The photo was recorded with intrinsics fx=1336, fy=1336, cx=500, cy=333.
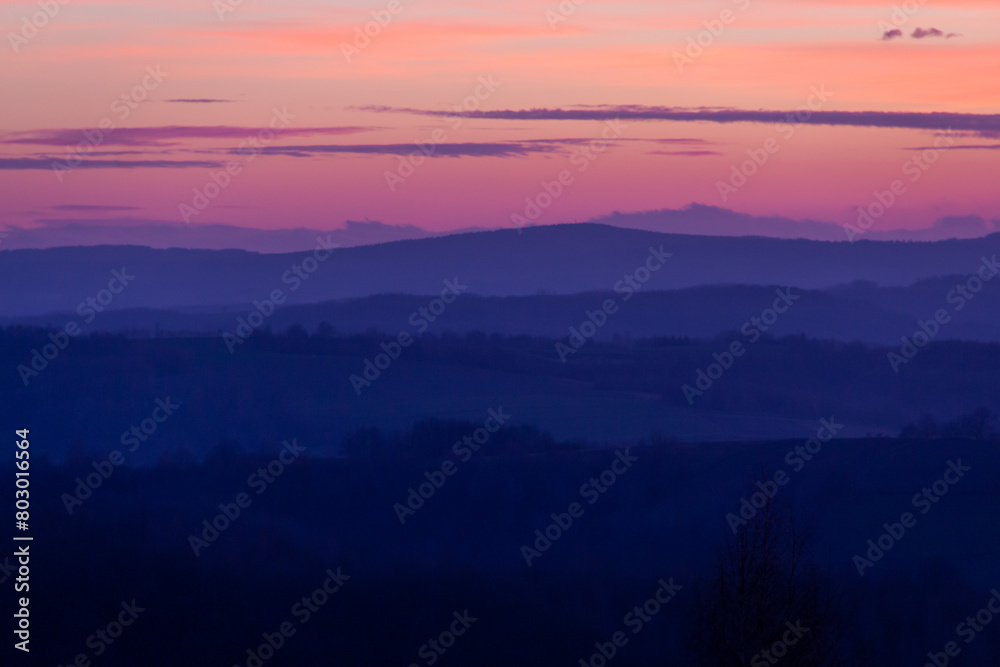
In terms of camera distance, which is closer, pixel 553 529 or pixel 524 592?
pixel 524 592

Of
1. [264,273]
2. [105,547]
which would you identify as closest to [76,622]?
[105,547]

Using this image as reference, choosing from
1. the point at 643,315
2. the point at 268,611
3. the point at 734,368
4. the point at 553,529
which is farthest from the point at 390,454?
the point at 643,315

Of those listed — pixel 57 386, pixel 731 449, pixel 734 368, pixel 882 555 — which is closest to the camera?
pixel 882 555

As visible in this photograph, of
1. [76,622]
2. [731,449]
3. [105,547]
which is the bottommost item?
[731,449]

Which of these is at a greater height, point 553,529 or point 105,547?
point 105,547

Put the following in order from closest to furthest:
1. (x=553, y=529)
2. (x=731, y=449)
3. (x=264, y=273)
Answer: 1. (x=553, y=529)
2. (x=731, y=449)
3. (x=264, y=273)

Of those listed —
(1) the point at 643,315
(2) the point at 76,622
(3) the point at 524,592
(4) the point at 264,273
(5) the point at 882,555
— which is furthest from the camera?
(4) the point at 264,273

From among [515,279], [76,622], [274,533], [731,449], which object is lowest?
[515,279]

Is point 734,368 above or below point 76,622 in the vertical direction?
below

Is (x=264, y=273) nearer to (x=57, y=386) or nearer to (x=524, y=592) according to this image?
(x=57, y=386)

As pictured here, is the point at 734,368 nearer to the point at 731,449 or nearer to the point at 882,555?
the point at 731,449
